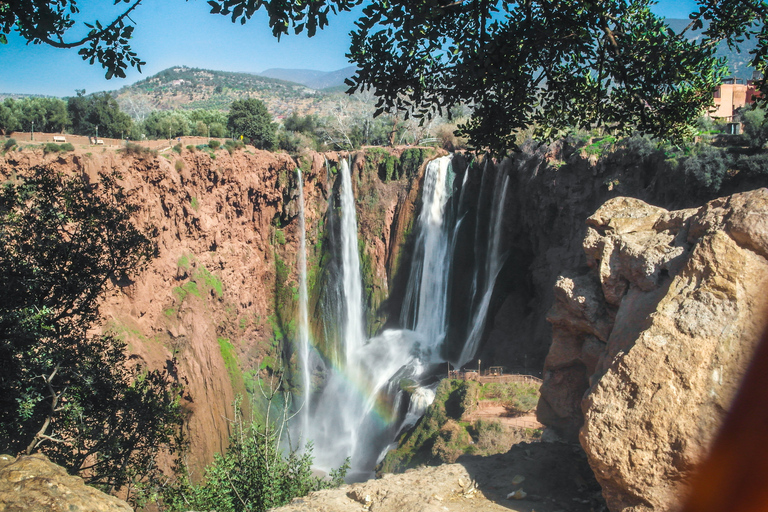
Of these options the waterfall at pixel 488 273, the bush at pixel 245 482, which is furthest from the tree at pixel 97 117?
the bush at pixel 245 482

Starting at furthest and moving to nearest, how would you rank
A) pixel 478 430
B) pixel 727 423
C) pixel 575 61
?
pixel 478 430 → pixel 575 61 → pixel 727 423

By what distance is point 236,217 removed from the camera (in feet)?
83.6

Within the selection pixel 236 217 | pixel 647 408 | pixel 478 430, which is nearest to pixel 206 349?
pixel 236 217

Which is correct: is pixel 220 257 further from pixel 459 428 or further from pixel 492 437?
pixel 492 437

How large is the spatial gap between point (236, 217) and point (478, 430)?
15945mm

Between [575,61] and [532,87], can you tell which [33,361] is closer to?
[532,87]

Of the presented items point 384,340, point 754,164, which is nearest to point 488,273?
point 384,340

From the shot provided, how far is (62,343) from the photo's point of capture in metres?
6.64

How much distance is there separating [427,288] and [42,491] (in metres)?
22.5

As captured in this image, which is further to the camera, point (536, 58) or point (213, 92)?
point (213, 92)

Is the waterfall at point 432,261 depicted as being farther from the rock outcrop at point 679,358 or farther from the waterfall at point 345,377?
the rock outcrop at point 679,358

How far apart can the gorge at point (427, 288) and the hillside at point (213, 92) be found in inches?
3078

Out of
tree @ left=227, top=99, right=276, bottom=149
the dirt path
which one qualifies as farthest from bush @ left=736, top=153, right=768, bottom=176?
tree @ left=227, top=99, right=276, bottom=149

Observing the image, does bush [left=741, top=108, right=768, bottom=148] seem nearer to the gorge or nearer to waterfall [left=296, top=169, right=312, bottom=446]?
the gorge
